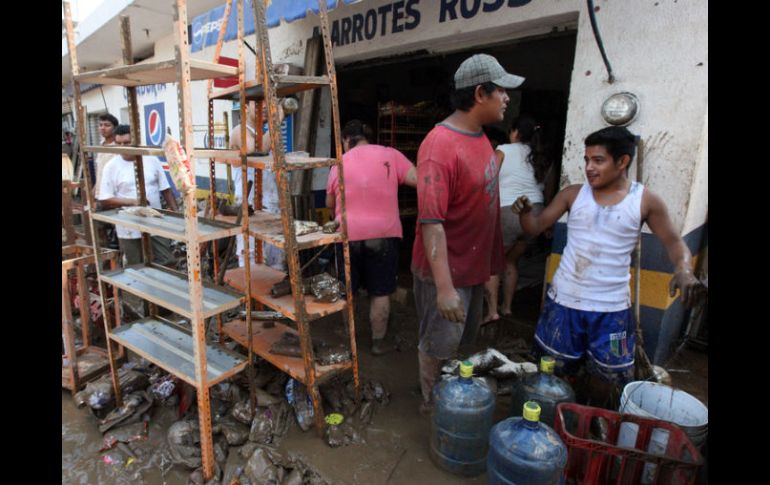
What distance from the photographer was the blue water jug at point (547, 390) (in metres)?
2.54

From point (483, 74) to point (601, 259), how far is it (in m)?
1.28

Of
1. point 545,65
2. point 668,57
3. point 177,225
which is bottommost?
point 177,225

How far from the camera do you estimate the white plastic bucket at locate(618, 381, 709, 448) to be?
2.41m

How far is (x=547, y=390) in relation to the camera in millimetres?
2566

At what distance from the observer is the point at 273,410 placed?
116 inches

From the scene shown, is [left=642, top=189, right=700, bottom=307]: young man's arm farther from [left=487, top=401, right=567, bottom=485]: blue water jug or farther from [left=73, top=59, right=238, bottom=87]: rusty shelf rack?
[left=73, top=59, right=238, bottom=87]: rusty shelf rack

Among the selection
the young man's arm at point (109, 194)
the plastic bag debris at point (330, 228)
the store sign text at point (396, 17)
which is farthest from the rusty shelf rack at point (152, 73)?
the store sign text at point (396, 17)

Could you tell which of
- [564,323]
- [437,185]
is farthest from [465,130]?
[564,323]

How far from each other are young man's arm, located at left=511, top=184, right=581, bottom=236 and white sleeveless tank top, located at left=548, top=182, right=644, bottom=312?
7 cm

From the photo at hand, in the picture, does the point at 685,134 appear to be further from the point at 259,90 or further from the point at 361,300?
the point at 361,300

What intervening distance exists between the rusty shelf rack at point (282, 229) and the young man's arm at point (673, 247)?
1.79 metres

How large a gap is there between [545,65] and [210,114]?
225 inches

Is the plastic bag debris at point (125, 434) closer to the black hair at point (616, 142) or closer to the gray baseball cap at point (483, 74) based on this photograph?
the gray baseball cap at point (483, 74)

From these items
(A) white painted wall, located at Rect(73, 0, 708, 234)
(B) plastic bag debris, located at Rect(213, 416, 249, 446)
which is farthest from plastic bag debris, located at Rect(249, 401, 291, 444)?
(A) white painted wall, located at Rect(73, 0, 708, 234)
